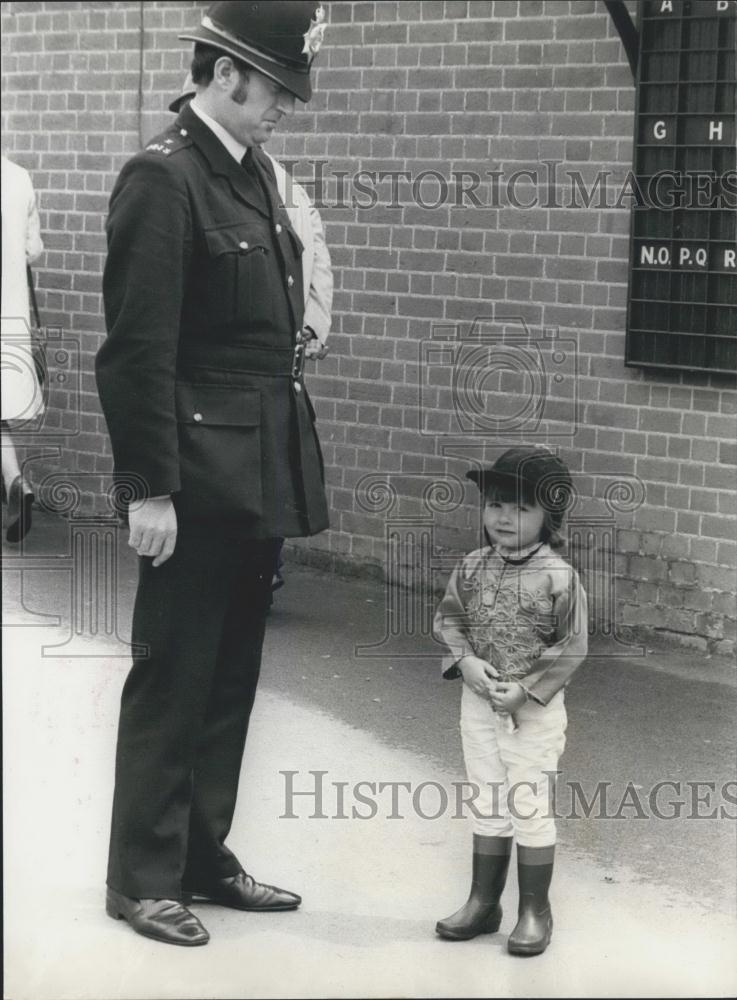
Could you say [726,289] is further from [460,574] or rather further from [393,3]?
[460,574]

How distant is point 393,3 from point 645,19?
4.39 feet

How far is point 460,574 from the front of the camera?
164 inches

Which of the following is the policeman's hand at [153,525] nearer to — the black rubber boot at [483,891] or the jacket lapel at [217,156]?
the jacket lapel at [217,156]

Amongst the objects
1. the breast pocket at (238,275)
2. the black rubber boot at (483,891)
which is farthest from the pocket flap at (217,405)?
the black rubber boot at (483,891)

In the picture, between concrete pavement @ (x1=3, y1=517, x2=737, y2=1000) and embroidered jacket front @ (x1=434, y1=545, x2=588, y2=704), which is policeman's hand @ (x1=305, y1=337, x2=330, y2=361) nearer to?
embroidered jacket front @ (x1=434, y1=545, x2=588, y2=704)

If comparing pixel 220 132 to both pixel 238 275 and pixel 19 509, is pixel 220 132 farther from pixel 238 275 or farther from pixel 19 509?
pixel 19 509

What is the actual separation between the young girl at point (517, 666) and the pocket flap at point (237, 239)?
0.76 m

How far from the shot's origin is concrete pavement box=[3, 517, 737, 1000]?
3.97m

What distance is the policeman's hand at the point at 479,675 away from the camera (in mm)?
4047

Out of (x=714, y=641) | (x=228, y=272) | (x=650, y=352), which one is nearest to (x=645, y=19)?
(x=650, y=352)

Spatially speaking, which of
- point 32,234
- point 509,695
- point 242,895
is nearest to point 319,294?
point 509,695

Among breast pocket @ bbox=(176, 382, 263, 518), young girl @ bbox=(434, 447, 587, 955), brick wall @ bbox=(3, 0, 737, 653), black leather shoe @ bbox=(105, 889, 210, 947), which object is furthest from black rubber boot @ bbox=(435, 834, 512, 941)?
brick wall @ bbox=(3, 0, 737, 653)

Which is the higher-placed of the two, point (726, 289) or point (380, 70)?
point (380, 70)

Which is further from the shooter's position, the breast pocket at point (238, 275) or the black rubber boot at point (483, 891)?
the black rubber boot at point (483, 891)
